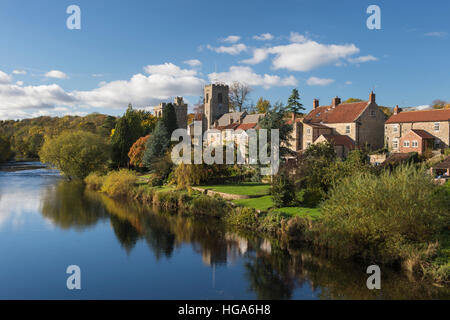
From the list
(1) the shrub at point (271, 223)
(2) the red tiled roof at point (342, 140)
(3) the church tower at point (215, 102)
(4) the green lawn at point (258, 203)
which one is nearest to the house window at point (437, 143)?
(2) the red tiled roof at point (342, 140)

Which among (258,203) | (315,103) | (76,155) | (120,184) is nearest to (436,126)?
(315,103)

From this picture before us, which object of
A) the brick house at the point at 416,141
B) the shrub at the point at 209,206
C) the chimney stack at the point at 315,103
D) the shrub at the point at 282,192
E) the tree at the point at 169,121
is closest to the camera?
the shrub at the point at 282,192

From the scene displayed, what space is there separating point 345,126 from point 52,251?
30.6m

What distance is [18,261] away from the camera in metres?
14.4

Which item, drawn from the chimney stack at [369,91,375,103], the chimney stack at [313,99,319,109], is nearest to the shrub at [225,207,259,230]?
the chimney stack at [369,91,375,103]

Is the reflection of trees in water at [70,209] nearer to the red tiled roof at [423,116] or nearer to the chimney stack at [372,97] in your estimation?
the chimney stack at [372,97]

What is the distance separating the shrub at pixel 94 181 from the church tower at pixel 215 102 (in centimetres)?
2773

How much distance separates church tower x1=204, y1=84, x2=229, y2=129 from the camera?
6112 centimetres

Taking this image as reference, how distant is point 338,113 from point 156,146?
20.1 meters

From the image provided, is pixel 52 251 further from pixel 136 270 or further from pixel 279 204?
pixel 279 204

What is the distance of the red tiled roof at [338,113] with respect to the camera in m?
37.4

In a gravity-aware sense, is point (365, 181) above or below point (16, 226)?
above
